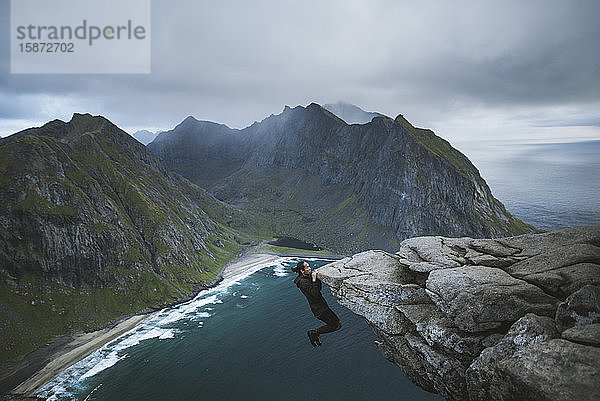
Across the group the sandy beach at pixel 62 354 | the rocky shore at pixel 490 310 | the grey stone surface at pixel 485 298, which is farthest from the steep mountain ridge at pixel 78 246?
the grey stone surface at pixel 485 298

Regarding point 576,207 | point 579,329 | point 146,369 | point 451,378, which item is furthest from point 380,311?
point 576,207

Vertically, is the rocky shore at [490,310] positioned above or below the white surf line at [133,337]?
above

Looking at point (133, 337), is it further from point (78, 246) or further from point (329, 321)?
point (329, 321)

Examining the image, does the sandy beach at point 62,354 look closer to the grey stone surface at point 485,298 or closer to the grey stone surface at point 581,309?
the grey stone surface at point 485,298

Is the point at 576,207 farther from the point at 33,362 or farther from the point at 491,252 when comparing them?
the point at 33,362

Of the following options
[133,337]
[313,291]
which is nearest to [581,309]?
[313,291]

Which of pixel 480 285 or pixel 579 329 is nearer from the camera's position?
pixel 579 329
